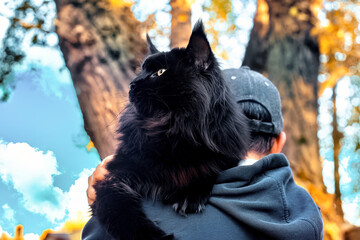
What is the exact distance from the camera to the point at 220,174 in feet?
4.38

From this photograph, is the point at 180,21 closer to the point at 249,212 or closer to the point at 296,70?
the point at 296,70

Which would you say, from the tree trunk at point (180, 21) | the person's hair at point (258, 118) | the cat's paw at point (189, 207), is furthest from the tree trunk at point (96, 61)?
the cat's paw at point (189, 207)

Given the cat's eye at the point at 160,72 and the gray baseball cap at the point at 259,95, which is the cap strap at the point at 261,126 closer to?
the gray baseball cap at the point at 259,95

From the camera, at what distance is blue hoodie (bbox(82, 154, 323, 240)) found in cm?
117

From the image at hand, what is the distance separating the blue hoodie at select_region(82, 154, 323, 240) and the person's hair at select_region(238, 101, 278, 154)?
0.36 m

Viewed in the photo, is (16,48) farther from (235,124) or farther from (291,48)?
(291,48)

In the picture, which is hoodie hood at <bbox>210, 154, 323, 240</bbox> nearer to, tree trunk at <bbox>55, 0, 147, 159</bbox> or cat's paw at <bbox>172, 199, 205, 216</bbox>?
cat's paw at <bbox>172, 199, 205, 216</bbox>

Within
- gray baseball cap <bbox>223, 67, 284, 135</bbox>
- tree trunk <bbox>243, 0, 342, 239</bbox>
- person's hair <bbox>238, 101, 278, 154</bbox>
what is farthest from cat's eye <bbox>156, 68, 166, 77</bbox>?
tree trunk <bbox>243, 0, 342, 239</bbox>

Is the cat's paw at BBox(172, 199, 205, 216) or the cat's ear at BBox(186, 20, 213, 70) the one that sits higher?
the cat's ear at BBox(186, 20, 213, 70)

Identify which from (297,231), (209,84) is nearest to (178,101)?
(209,84)

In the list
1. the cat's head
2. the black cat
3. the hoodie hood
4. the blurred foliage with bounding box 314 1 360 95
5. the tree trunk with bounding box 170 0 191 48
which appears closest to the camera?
the hoodie hood

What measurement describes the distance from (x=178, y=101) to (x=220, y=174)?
0.37 m

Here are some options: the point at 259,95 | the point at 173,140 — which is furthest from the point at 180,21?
the point at 173,140

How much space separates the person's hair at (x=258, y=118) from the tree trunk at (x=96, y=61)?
1.06 m
